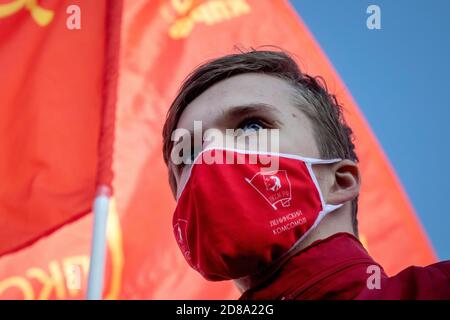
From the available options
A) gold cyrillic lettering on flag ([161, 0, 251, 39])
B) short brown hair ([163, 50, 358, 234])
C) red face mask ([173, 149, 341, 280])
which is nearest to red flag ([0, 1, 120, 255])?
gold cyrillic lettering on flag ([161, 0, 251, 39])

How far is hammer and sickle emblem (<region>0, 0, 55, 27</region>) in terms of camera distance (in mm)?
2455

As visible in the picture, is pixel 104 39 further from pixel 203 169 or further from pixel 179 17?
pixel 203 169

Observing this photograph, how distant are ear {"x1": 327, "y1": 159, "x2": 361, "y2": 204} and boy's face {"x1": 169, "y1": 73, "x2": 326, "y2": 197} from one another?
0.11 ft

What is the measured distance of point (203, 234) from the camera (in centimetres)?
115

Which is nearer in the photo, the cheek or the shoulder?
the shoulder

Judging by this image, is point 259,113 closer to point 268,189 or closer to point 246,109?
point 246,109

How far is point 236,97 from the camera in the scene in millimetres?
1269

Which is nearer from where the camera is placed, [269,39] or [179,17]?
[179,17]

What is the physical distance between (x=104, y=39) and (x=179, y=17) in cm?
78

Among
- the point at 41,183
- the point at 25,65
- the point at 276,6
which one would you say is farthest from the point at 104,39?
the point at 276,6

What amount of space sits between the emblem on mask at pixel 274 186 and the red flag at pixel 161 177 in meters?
1.28

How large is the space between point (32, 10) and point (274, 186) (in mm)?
1712

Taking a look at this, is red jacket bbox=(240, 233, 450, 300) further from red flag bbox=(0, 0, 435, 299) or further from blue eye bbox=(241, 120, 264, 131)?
red flag bbox=(0, 0, 435, 299)
